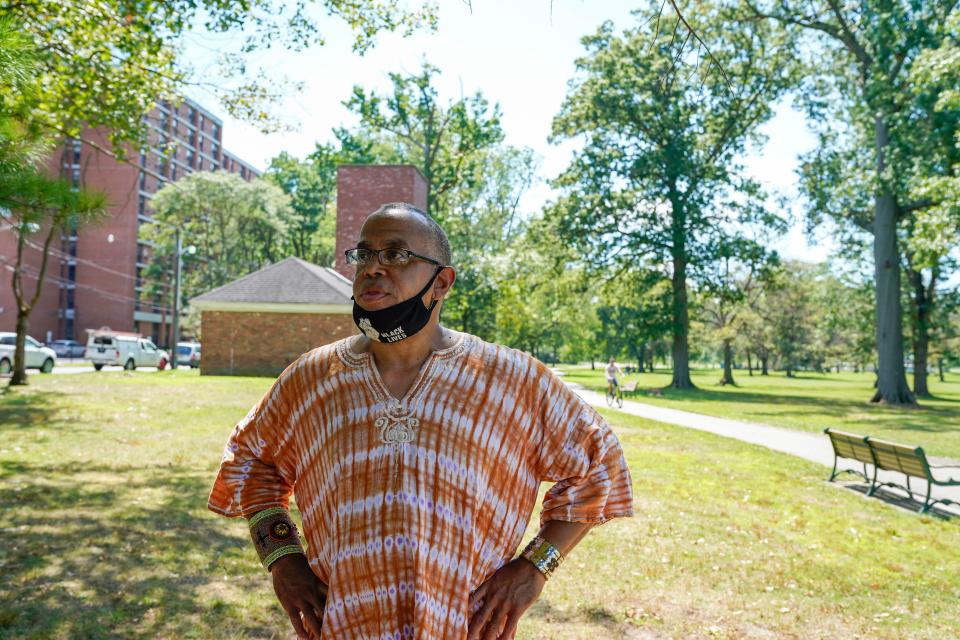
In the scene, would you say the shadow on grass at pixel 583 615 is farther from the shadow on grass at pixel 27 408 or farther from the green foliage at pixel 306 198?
the green foliage at pixel 306 198

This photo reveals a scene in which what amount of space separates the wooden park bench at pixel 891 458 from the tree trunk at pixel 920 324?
32706 millimetres

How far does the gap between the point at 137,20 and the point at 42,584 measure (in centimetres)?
815

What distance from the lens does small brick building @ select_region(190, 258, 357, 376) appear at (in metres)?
33.5

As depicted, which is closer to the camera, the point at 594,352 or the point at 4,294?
the point at 4,294

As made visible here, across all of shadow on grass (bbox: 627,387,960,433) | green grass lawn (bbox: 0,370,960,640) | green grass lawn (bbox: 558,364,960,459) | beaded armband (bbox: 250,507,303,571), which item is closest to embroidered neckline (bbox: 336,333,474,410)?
beaded armband (bbox: 250,507,303,571)

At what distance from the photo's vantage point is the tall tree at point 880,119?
2412cm

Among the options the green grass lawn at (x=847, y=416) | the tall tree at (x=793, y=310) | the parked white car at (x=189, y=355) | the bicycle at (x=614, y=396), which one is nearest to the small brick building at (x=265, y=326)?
the bicycle at (x=614, y=396)

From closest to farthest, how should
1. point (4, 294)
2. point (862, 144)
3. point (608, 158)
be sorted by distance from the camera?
1. point (862, 144)
2. point (608, 158)
3. point (4, 294)

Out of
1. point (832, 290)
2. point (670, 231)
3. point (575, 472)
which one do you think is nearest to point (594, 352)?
point (832, 290)

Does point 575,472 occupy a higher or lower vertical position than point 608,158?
lower

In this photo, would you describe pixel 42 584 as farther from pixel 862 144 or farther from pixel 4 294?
pixel 4 294

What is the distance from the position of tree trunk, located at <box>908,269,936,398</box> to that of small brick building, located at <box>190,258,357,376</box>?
2970cm

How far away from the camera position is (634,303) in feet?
146

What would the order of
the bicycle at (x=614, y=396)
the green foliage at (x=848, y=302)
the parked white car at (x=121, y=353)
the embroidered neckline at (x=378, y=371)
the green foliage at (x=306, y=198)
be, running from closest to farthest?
1. the embroidered neckline at (x=378, y=371)
2. the bicycle at (x=614, y=396)
3. the parked white car at (x=121, y=353)
4. the green foliage at (x=848, y=302)
5. the green foliage at (x=306, y=198)
